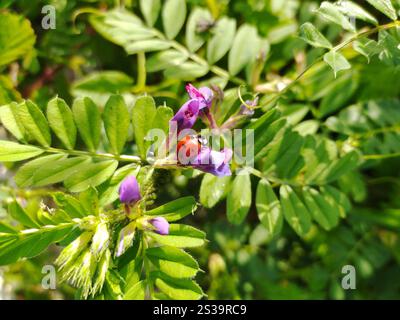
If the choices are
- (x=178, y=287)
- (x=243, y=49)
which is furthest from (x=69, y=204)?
(x=243, y=49)

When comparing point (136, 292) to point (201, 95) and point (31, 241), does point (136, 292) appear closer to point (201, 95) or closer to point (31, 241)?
point (31, 241)

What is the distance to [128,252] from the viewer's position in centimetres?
142

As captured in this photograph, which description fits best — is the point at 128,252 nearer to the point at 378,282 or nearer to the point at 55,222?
the point at 55,222

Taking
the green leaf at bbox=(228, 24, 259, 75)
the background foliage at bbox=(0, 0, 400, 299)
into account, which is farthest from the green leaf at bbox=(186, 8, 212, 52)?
the green leaf at bbox=(228, 24, 259, 75)

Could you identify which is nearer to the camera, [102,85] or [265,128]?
[265,128]

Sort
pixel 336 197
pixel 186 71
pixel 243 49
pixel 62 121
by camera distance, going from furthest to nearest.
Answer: pixel 243 49 → pixel 186 71 → pixel 336 197 → pixel 62 121

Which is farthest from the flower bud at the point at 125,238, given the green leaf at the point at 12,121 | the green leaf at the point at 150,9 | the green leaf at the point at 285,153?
the green leaf at the point at 150,9

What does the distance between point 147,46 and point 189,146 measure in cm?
60

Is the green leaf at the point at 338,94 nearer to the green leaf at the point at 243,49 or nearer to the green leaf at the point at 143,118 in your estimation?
the green leaf at the point at 243,49

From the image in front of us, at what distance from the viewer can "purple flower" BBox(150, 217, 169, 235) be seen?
128 cm

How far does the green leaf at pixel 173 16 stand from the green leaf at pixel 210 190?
1.82ft

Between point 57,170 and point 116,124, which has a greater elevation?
point 116,124

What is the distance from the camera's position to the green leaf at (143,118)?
4.69 ft

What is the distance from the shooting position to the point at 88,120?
1.52 m
